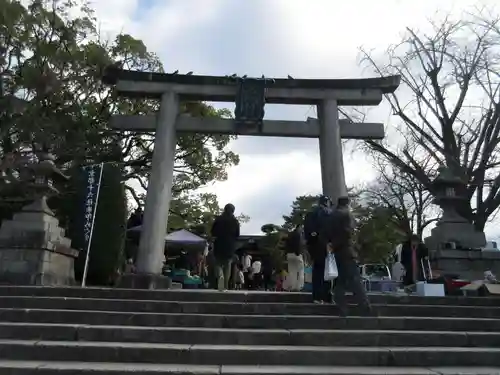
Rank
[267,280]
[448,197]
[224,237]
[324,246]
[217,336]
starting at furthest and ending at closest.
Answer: [267,280] < [448,197] < [224,237] < [324,246] < [217,336]

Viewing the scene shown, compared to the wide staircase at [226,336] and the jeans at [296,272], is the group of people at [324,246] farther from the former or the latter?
the jeans at [296,272]

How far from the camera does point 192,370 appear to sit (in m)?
5.38

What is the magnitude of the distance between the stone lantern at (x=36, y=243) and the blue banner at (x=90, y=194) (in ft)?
2.83

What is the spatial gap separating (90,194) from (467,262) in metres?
9.59

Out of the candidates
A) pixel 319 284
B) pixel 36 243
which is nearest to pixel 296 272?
pixel 319 284

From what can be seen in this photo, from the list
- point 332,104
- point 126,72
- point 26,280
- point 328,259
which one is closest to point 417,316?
point 328,259

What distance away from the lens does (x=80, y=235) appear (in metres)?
13.8

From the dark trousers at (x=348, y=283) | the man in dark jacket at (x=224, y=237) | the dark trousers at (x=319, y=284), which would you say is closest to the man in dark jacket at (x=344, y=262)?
the dark trousers at (x=348, y=283)

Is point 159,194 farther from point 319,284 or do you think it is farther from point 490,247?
point 490,247

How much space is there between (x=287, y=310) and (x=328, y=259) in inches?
42.4

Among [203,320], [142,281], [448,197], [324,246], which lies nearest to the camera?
[203,320]

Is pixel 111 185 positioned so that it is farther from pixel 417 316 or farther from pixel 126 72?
pixel 417 316

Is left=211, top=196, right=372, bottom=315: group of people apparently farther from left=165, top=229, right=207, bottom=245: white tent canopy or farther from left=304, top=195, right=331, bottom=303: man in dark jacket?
left=165, top=229, right=207, bottom=245: white tent canopy

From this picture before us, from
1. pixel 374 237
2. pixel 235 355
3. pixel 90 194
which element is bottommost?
pixel 235 355
